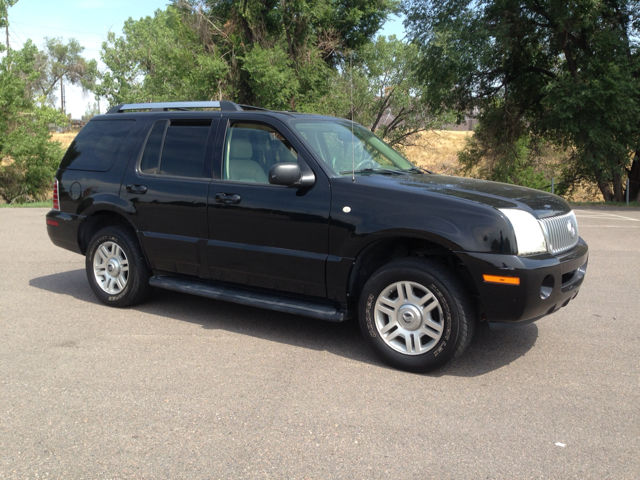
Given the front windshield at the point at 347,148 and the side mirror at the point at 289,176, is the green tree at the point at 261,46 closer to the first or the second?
the front windshield at the point at 347,148

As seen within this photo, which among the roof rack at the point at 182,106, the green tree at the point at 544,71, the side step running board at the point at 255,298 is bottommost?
the side step running board at the point at 255,298

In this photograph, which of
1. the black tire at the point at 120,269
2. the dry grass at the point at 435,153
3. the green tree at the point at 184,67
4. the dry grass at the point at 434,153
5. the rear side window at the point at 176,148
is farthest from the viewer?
the dry grass at the point at 434,153

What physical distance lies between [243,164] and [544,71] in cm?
2054

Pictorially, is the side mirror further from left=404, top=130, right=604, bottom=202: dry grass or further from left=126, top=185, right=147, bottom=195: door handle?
left=404, top=130, right=604, bottom=202: dry grass

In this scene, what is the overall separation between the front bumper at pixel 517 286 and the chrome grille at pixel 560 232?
0.14m

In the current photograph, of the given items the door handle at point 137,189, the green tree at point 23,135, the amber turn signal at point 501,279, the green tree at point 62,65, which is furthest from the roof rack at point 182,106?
the green tree at point 62,65

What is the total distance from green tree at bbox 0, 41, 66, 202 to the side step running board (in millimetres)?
24951

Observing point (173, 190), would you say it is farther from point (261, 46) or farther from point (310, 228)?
point (261, 46)

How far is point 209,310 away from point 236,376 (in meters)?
1.95

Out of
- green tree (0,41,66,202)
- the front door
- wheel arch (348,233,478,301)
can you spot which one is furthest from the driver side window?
green tree (0,41,66,202)

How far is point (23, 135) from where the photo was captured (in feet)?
90.7

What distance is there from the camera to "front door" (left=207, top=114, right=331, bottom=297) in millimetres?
4875

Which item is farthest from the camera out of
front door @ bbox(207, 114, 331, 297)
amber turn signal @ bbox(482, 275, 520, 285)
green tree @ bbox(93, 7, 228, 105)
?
green tree @ bbox(93, 7, 228, 105)

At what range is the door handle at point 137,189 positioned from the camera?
583 cm
